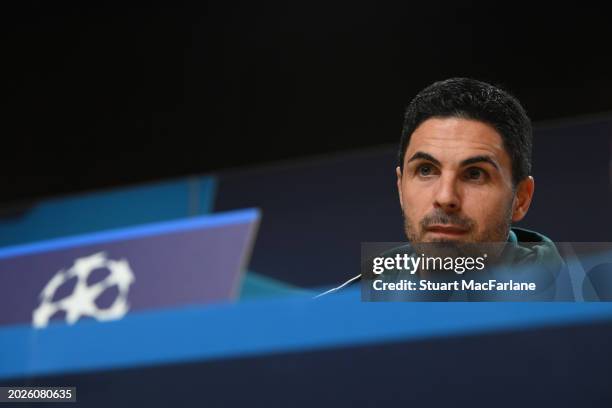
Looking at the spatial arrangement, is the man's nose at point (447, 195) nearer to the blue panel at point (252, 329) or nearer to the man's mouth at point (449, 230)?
the man's mouth at point (449, 230)

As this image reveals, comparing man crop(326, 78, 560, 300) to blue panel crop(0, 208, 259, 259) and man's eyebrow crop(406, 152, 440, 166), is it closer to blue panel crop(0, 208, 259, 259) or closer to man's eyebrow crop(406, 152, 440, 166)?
man's eyebrow crop(406, 152, 440, 166)

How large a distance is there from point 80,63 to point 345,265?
1249mm

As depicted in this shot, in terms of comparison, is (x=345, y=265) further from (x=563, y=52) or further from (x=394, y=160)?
(x=563, y=52)

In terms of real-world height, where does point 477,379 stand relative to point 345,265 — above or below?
below

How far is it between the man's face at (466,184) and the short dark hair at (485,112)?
0.08 feet

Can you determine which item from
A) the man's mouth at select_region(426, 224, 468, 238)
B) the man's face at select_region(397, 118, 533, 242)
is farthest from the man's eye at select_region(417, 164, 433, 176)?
the man's mouth at select_region(426, 224, 468, 238)

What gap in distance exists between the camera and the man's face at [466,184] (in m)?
1.86

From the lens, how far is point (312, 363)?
2.17 metres

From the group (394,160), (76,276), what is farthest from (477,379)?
(76,276)

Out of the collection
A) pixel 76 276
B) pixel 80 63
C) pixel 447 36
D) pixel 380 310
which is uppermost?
pixel 80 63

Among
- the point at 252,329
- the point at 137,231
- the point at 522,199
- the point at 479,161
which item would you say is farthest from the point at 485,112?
the point at 137,231

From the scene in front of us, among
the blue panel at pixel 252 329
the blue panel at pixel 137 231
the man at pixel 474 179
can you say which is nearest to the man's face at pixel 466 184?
the man at pixel 474 179

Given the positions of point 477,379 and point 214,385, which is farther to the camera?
point 214,385

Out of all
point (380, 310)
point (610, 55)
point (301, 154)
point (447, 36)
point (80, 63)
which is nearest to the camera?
point (380, 310)
